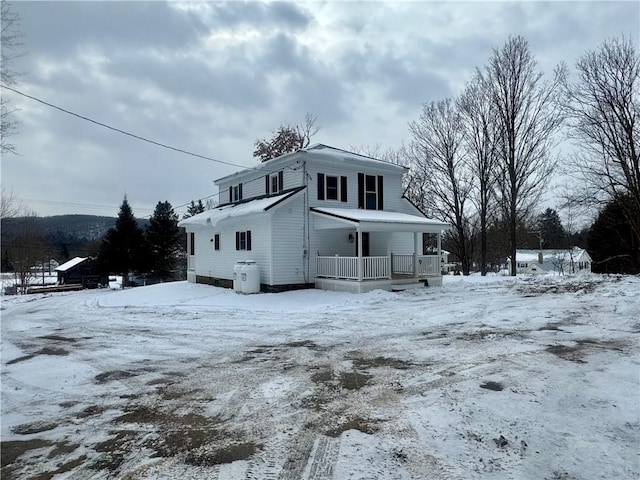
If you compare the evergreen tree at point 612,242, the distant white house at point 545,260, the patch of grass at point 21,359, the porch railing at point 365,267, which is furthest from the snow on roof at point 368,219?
the distant white house at point 545,260

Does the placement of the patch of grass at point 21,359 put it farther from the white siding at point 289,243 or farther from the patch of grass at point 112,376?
the white siding at point 289,243

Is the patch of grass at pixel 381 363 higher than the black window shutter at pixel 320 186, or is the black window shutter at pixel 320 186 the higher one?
the black window shutter at pixel 320 186

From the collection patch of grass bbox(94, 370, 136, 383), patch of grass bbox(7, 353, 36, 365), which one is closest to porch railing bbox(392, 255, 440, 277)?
patch of grass bbox(94, 370, 136, 383)

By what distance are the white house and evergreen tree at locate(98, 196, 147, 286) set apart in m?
19.4

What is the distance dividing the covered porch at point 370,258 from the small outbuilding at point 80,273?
26451 mm

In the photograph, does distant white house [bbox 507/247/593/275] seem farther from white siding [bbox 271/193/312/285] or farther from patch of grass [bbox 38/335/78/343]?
patch of grass [bbox 38/335/78/343]

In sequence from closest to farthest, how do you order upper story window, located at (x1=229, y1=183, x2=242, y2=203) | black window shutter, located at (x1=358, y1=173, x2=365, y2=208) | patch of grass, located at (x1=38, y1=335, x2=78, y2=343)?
patch of grass, located at (x1=38, y1=335, x2=78, y2=343), black window shutter, located at (x1=358, y1=173, x2=365, y2=208), upper story window, located at (x1=229, y1=183, x2=242, y2=203)

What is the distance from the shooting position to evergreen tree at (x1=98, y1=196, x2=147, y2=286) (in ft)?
121

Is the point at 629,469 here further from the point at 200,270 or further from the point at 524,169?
the point at 524,169

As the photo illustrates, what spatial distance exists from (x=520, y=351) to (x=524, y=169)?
2196 cm

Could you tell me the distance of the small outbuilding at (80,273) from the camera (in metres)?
35.6

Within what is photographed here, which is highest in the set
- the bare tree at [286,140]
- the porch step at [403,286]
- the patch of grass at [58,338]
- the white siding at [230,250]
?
the bare tree at [286,140]

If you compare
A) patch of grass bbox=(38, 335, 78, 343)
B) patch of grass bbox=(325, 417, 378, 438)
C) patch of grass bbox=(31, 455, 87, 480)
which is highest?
patch of grass bbox=(325, 417, 378, 438)

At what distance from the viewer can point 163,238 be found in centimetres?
4250
